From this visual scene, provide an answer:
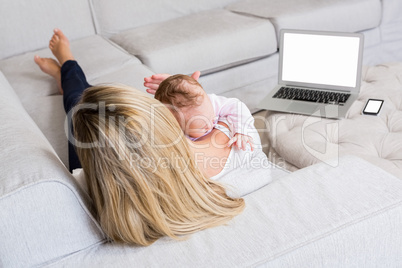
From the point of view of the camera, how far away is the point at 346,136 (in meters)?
1.71

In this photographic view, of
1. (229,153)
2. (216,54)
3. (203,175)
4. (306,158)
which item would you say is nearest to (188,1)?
(216,54)

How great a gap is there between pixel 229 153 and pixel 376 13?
2.09 meters

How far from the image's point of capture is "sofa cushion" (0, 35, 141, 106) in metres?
2.12

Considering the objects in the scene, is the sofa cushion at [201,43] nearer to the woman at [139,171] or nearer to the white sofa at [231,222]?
the white sofa at [231,222]

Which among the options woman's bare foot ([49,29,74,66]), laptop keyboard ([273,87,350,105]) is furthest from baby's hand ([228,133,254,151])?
woman's bare foot ([49,29,74,66])

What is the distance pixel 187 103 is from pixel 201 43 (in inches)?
47.9

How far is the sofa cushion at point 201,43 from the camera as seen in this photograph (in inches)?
94.2

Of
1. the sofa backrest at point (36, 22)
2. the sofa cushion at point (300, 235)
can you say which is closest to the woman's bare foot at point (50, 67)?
the sofa backrest at point (36, 22)

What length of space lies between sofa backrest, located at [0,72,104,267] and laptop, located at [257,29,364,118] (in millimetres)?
1200

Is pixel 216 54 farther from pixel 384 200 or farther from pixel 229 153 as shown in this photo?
pixel 384 200

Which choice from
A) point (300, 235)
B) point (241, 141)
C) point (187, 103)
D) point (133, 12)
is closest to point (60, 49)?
point (133, 12)

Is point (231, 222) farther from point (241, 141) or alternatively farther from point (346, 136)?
point (346, 136)

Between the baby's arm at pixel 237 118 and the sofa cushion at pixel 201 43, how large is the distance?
97 cm

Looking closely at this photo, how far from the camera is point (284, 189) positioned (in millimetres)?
1033
